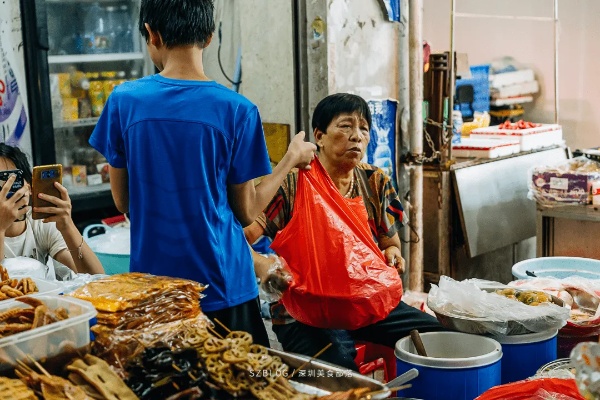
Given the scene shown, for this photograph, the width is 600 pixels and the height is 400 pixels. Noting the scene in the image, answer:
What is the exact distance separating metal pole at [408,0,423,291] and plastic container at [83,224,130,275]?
5.26ft

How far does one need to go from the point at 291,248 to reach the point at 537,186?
221 centimetres

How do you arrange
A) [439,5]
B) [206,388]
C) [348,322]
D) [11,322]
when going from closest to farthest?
[206,388]
[11,322]
[348,322]
[439,5]

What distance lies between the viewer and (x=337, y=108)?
9.81ft

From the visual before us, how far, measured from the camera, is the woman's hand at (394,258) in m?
3.00

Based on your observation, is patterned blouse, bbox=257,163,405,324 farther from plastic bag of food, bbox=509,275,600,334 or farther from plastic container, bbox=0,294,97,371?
plastic container, bbox=0,294,97,371

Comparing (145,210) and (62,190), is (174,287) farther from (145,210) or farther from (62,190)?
(62,190)

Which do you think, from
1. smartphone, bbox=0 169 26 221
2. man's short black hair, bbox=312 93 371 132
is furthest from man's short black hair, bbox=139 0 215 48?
man's short black hair, bbox=312 93 371 132

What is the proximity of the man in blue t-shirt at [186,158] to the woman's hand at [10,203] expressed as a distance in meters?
0.34

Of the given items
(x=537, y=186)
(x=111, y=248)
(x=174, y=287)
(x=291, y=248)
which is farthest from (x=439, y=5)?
(x=174, y=287)

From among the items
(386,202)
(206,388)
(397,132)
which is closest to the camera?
(206,388)

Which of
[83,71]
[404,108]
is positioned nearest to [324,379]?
[404,108]

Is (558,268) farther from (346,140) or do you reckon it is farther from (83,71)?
(83,71)

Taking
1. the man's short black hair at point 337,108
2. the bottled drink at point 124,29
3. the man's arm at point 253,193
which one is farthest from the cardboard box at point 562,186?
the bottled drink at point 124,29

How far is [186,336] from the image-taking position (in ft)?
5.04
